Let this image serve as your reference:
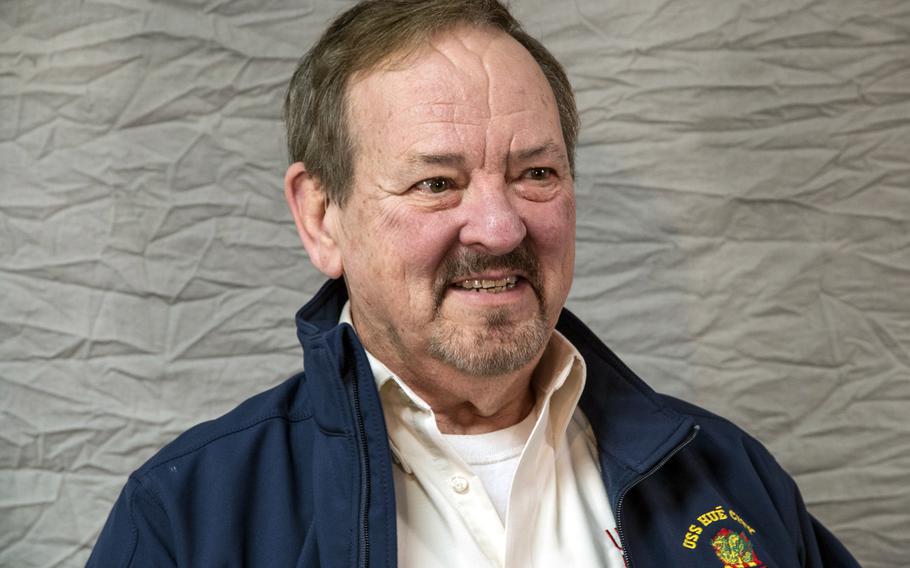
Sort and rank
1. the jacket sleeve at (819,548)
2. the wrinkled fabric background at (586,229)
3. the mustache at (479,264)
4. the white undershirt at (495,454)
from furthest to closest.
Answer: the wrinkled fabric background at (586,229) < the jacket sleeve at (819,548) < the white undershirt at (495,454) < the mustache at (479,264)

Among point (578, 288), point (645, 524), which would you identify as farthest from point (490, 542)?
point (578, 288)

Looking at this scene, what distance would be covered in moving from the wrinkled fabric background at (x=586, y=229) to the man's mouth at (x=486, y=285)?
58cm

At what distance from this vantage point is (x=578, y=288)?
2150 millimetres

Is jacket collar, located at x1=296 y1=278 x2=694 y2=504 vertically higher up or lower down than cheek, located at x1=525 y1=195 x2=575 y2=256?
lower down

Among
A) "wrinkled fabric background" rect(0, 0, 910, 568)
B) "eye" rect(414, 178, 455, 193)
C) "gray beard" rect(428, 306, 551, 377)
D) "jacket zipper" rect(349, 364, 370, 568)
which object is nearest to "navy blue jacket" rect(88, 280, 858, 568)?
"jacket zipper" rect(349, 364, 370, 568)

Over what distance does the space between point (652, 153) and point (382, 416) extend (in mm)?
849

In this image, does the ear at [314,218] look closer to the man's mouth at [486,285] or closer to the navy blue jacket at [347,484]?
the navy blue jacket at [347,484]

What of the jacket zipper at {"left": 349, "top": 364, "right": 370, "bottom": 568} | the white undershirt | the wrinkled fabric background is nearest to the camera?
the jacket zipper at {"left": 349, "top": 364, "right": 370, "bottom": 568}

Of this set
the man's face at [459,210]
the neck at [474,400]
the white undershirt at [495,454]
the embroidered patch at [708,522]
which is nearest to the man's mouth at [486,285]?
the man's face at [459,210]

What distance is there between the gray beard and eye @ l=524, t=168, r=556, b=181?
0.19 meters

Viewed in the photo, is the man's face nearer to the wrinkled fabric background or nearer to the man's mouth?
the man's mouth

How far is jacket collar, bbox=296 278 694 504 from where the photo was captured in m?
1.64

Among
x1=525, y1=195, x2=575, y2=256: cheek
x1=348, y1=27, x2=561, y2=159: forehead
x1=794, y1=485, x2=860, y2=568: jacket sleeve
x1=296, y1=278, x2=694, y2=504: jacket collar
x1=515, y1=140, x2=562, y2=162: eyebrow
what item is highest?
x1=348, y1=27, x2=561, y2=159: forehead

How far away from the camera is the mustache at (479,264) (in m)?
1.56
